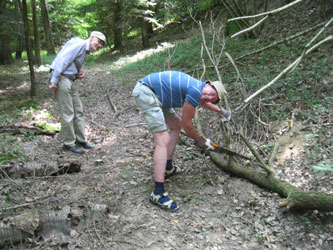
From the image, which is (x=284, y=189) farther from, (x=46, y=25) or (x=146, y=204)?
(x=46, y=25)

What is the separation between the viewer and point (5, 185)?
3154 mm

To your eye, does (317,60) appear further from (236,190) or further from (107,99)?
(107,99)

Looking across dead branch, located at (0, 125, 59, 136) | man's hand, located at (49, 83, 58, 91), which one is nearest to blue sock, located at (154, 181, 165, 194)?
man's hand, located at (49, 83, 58, 91)

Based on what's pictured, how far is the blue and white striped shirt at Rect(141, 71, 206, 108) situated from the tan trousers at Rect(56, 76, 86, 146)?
1.81m

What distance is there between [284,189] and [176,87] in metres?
1.88

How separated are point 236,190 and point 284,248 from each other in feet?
3.24

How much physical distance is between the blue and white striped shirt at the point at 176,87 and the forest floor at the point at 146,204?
4.13 ft

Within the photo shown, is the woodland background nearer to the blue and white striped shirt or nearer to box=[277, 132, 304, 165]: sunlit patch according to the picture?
box=[277, 132, 304, 165]: sunlit patch

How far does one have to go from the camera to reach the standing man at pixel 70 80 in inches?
167

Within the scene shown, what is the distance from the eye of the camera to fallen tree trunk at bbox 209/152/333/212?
2994 mm

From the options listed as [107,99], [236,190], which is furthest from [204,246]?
[107,99]

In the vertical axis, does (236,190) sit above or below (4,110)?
below

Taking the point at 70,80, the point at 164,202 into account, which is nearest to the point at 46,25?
the point at 70,80

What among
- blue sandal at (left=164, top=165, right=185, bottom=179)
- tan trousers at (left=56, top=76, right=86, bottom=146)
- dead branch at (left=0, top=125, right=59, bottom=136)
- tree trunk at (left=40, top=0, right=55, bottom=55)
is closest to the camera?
blue sandal at (left=164, top=165, right=185, bottom=179)
